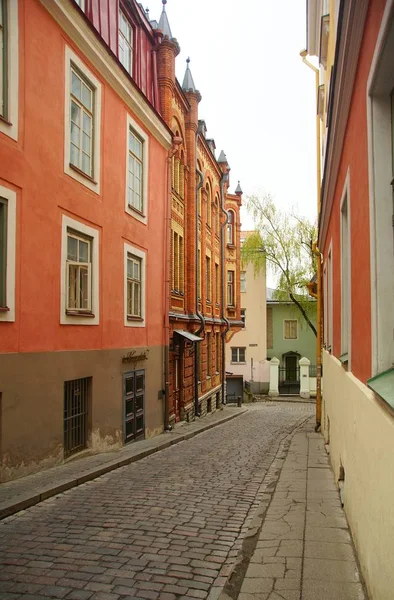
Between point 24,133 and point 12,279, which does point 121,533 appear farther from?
point 24,133

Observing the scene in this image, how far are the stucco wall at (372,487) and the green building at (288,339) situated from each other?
135 ft

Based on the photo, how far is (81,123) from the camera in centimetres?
1117

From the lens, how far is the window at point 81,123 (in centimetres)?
1080

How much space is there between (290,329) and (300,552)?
42093 millimetres

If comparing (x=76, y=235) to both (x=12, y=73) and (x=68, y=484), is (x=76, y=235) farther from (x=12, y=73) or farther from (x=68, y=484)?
(x=68, y=484)

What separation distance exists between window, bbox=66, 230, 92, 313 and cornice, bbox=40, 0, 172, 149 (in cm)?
363

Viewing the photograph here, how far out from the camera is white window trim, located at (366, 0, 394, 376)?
3805mm

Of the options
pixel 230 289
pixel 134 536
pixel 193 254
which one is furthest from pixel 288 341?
pixel 134 536

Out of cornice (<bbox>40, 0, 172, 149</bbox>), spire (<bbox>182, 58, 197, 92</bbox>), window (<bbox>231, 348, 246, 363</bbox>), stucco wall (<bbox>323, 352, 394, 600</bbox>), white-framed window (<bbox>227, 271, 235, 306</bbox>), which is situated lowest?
window (<bbox>231, 348, 246, 363</bbox>)

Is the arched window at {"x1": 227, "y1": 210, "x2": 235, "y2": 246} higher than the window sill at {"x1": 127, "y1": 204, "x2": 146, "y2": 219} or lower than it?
higher

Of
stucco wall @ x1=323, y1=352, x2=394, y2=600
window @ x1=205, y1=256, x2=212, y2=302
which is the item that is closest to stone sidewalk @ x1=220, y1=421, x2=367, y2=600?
stucco wall @ x1=323, y1=352, x2=394, y2=600

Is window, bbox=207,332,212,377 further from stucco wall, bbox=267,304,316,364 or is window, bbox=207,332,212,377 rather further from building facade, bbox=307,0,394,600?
stucco wall, bbox=267,304,316,364

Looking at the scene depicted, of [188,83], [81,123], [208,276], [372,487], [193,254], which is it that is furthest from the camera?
[208,276]

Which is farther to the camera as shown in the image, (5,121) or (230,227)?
(230,227)
